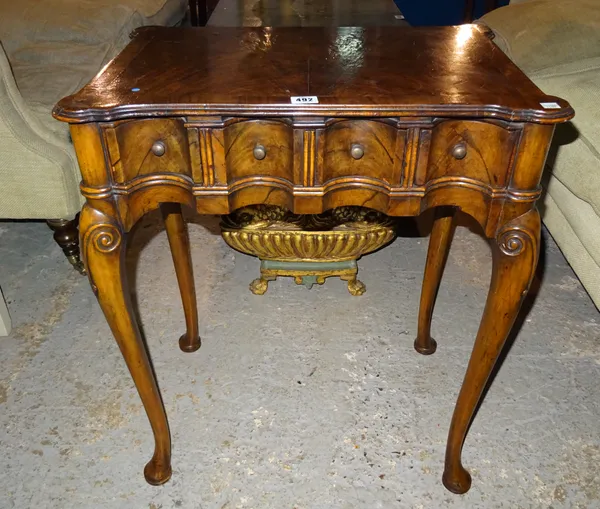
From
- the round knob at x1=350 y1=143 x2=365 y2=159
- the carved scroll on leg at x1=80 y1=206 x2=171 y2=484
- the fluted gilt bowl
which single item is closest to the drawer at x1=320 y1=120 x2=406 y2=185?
the round knob at x1=350 y1=143 x2=365 y2=159

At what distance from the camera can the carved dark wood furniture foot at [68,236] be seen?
5.79 ft

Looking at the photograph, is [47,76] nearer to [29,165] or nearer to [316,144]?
[29,165]

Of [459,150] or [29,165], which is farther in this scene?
[29,165]

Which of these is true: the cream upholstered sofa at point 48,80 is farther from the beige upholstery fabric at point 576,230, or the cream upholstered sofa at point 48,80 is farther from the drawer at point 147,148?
the beige upholstery fabric at point 576,230

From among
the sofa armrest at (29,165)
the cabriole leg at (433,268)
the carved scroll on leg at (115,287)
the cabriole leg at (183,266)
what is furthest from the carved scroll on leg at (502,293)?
the sofa armrest at (29,165)

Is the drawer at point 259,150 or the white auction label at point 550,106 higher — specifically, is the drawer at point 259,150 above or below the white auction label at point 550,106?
below

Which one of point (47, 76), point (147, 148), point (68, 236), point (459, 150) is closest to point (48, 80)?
point (47, 76)

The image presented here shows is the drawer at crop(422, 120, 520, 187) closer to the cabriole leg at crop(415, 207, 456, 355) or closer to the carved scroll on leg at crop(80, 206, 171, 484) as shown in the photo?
the cabriole leg at crop(415, 207, 456, 355)

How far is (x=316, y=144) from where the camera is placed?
2.99 feet

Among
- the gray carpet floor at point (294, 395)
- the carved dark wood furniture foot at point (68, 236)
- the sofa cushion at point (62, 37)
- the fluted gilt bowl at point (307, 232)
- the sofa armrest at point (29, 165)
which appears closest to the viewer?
the gray carpet floor at point (294, 395)

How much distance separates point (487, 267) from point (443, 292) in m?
0.22

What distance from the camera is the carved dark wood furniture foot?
1764 mm

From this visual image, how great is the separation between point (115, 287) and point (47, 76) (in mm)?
1424

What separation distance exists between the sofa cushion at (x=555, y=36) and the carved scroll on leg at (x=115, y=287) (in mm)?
1322
